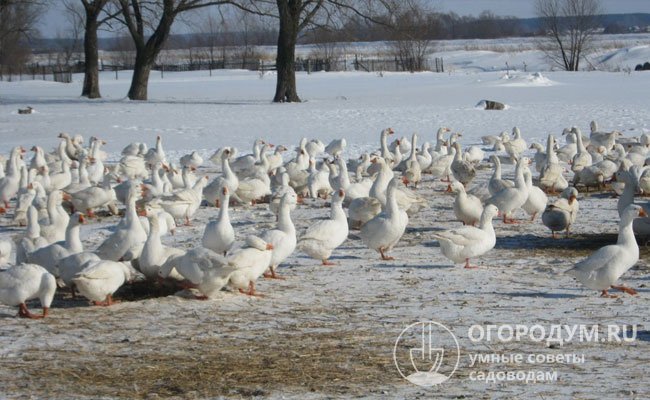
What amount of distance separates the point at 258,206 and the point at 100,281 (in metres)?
6.38

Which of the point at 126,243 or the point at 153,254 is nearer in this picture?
the point at 153,254

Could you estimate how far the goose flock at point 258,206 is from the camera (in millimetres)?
8633

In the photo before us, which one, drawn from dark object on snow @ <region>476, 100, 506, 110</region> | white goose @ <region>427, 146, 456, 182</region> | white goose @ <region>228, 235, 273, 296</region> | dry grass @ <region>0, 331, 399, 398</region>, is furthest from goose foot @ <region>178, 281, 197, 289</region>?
dark object on snow @ <region>476, 100, 506, 110</region>

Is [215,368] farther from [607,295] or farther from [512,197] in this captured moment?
[512,197]

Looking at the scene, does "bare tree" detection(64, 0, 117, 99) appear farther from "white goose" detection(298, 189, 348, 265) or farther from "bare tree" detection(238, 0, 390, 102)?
→ "white goose" detection(298, 189, 348, 265)

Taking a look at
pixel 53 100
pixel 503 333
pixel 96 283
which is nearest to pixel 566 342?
pixel 503 333

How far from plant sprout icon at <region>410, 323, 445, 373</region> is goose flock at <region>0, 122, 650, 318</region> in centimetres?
215

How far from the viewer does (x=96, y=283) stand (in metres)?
8.32

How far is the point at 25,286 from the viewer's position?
318 inches

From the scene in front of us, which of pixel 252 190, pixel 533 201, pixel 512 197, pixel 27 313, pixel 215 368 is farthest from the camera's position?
pixel 252 190

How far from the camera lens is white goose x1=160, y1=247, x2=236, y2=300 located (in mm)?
8570

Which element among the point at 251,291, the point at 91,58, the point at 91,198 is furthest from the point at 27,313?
the point at 91,58

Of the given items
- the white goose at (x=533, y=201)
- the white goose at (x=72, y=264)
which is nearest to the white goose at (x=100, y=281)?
the white goose at (x=72, y=264)

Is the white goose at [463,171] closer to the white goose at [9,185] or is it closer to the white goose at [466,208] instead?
the white goose at [466,208]
